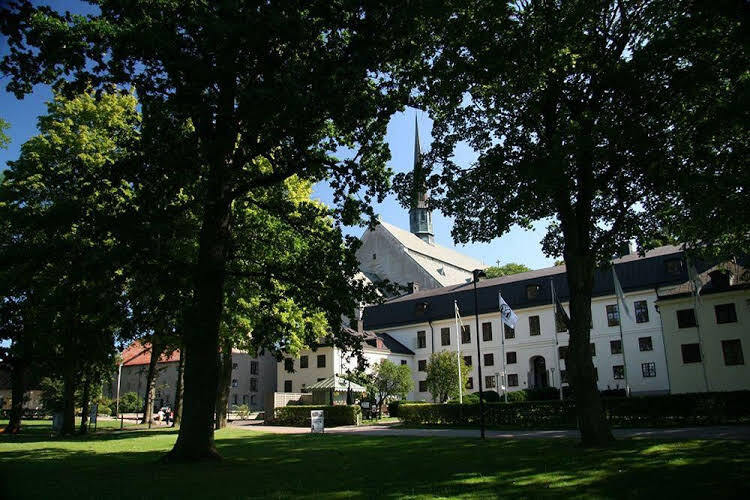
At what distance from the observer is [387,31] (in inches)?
491

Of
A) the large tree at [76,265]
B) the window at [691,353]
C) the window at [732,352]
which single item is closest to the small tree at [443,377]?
the window at [691,353]

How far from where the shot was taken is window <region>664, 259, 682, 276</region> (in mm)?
43812

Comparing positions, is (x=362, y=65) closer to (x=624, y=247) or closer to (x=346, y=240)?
(x=346, y=240)

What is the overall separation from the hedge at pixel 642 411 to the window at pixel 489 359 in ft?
75.2

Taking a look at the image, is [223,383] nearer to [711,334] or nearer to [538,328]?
[538,328]

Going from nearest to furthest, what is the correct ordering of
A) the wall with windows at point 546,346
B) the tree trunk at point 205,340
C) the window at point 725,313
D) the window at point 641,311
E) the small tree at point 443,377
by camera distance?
the tree trunk at point 205,340 → the window at point 725,313 → the small tree at point 443,377 → the wall with windows at point 546,346 → the window at point 641,311

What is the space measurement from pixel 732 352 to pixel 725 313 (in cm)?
256

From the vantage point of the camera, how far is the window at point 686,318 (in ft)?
123

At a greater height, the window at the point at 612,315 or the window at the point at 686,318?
the window at the point at 612,315

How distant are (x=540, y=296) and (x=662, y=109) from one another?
3746cm

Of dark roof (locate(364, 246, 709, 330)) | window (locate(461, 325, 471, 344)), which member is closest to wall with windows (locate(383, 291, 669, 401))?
window (locate(461, 325, 471, 344))

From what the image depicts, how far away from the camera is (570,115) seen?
16.9 meters

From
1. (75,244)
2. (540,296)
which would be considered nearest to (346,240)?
(75,244)

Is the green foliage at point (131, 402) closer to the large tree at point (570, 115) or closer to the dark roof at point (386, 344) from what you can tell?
the dark roof at point (386, 344)
